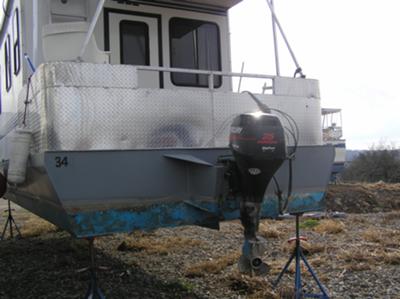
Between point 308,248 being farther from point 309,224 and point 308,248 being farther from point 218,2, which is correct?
point 218,2

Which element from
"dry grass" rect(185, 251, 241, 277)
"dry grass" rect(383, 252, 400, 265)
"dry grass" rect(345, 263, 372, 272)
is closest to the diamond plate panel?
"dry grass" rect(185, 251, 241, 277)

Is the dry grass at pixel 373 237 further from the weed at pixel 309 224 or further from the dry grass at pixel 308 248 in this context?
the weed at pixel 309 224

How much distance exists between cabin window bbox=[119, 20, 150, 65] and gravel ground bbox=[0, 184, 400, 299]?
236cm

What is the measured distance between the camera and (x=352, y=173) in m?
39.9

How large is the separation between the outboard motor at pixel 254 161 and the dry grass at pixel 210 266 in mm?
2446

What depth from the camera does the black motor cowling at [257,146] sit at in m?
3.70

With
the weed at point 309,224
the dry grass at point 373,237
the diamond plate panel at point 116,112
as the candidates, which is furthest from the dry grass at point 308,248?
the diamond plate panel at point 116,112

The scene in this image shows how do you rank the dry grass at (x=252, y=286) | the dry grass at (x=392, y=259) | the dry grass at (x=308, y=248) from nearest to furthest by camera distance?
1. the dry grass at (x=252, y=286)
2. the dry grass at (x=392, y=259)
3. the dry grass at (x=308, y=248)

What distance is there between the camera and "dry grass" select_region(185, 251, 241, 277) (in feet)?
20.8

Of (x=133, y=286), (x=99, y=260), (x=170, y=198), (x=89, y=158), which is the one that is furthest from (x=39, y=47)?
(x=99, y=260)

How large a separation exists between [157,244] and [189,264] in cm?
141

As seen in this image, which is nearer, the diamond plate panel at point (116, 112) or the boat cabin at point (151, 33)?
the diamond plate panel at point (116, 112)

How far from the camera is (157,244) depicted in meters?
8.25

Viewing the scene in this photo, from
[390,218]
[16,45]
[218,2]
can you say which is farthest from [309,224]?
[16,45]
